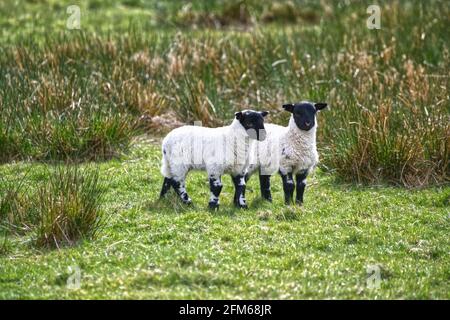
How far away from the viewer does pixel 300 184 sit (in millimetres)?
10023

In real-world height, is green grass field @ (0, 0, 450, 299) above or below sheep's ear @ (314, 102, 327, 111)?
below

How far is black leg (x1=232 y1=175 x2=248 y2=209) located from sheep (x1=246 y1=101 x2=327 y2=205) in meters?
0.38

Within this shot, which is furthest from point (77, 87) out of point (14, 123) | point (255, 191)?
point (255, 191)

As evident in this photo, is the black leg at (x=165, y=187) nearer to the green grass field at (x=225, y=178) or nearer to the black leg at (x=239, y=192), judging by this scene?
the green grass field at (x=225, y=178)

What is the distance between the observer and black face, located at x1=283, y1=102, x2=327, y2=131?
9.67 m

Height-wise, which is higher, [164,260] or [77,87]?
[77,87]

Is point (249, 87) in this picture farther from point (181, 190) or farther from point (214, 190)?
point (214, 190)

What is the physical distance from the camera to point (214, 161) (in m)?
9.55

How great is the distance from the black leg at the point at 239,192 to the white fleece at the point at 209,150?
78 mm

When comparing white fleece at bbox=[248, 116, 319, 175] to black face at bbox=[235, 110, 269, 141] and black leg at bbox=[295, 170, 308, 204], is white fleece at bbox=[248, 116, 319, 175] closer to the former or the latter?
black leg at bbox=[295, 170, 308, 204]

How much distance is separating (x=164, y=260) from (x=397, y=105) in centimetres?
510
